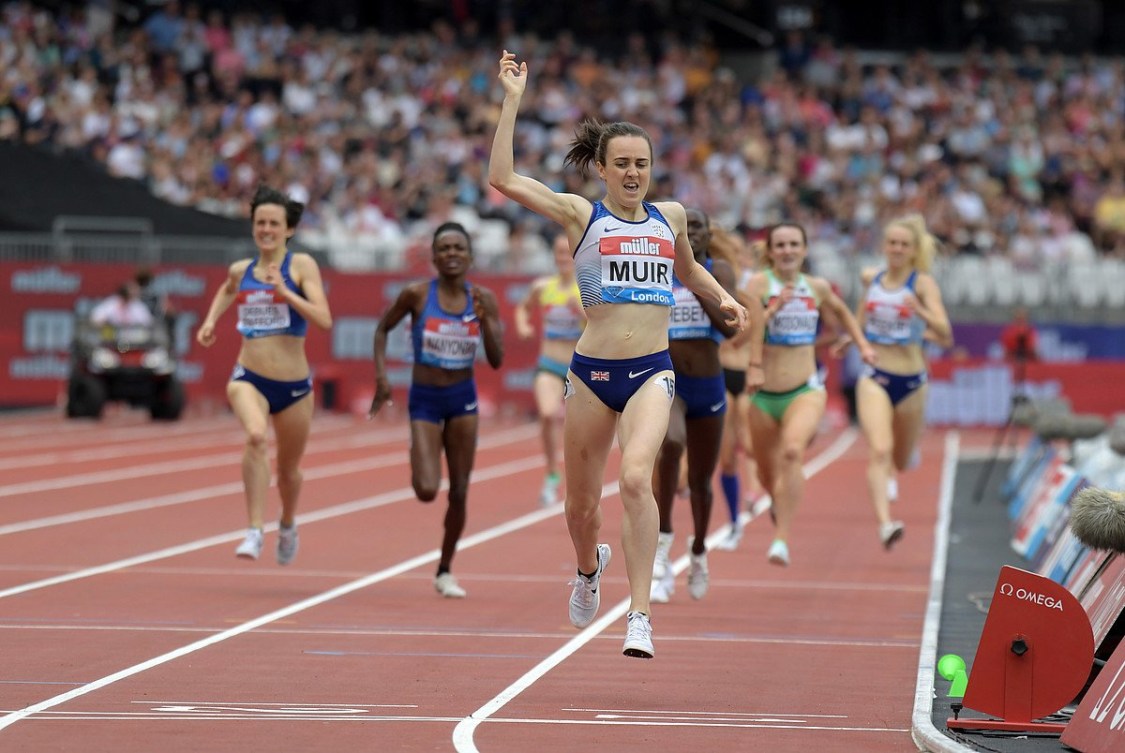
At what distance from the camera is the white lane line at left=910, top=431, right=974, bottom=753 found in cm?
743

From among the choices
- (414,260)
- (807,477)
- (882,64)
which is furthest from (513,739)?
(882,64)

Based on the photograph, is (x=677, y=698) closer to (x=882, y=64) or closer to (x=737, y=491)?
(x=737, y=491)

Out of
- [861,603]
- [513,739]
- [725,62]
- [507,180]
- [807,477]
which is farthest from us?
[725,62]

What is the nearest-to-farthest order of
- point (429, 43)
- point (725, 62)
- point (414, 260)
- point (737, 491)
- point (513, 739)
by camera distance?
point (513, 739) < point (737, 491) < point (414, 260) < point (429, 43) < point (725, 62)

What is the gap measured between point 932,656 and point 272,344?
509cm

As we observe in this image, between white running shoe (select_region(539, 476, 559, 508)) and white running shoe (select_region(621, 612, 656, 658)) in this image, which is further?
white running shoe (select_region(539, 476, 559, 508))

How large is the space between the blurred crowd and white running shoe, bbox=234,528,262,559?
1797 centimetres

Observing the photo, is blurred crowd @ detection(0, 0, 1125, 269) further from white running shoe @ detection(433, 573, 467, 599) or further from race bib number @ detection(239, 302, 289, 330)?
white running shoe @ detection(433, 573, 467, 599)

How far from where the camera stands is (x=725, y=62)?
131 feet

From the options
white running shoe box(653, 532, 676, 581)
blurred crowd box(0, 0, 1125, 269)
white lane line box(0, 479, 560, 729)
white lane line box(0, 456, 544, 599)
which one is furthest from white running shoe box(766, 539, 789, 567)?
blurred crowd box(0, 0, 1125, 269)

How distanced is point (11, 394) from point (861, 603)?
68.9ft

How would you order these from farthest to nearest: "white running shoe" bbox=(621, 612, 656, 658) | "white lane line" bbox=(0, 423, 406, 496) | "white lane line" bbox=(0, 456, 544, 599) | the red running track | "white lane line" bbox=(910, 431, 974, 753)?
"white lane line" bbox=(0, 423, 406, 496) → "white lane line" bbox=(0, 456, 544, 599) → "white running shoe" bbox=(621, 612, 656, 658) → the red running track → "white lane line" bbox=(910, 431, 974, 753)

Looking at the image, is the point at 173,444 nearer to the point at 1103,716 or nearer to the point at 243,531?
the point at 243,531

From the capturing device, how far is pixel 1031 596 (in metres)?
7.59
